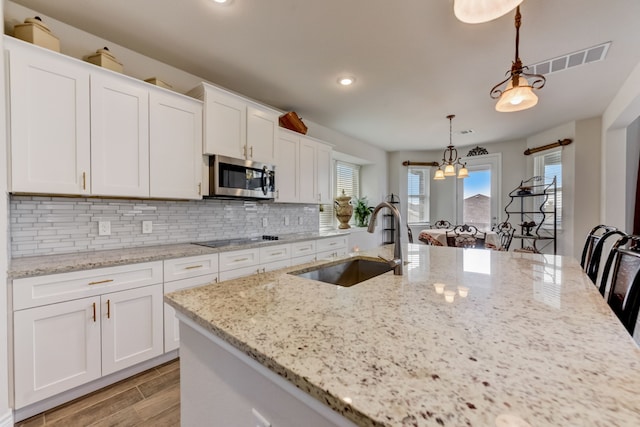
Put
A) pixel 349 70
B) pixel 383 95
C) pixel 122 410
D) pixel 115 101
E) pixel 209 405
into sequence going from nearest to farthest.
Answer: pixel 209 405, pixel 122 410, pixel 115 101, pixel 349 70, pixel 383 95

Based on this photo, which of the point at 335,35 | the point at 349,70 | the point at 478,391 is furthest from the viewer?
Answer: the point at 349,70

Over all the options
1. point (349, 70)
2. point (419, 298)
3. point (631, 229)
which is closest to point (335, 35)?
Answer: point (349, 70)

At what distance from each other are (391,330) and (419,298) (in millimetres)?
308

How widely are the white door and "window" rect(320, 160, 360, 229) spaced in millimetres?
2324

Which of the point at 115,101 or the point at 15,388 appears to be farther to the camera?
the point at 115,101

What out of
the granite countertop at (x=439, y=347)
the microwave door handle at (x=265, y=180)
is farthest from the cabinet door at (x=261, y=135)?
the granite countertop at (x=439, y=347)

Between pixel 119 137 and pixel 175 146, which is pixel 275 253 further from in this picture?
pixel 119 137

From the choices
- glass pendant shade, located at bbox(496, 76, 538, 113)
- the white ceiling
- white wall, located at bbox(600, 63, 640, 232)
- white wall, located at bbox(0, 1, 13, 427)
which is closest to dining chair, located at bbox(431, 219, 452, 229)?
white wall, located at bbox(600, 63, 640, 232)

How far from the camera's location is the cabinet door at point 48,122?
1.66m

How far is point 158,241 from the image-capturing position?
252cm

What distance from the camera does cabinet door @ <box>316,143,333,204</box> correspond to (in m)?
3.96

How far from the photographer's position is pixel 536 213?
503 cm

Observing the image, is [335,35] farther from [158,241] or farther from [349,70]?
[158,241]

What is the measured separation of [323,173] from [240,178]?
152 cm
